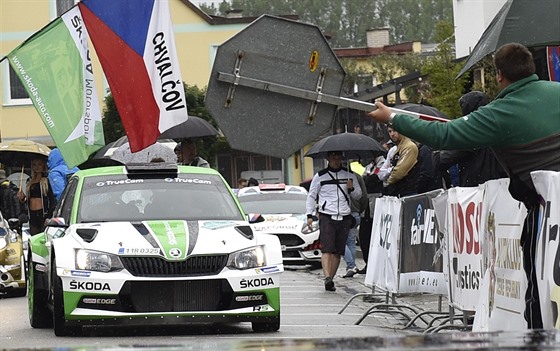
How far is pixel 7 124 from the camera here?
2085 inches

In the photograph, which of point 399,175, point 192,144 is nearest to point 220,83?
point 399,175

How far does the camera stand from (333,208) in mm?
18609

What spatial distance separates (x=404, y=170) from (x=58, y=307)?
5.62m

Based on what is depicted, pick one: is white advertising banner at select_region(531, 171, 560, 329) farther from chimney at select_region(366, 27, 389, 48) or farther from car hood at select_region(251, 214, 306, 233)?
chimney at select_region(366, 27, 389, 48)

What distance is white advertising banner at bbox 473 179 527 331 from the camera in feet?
29.0

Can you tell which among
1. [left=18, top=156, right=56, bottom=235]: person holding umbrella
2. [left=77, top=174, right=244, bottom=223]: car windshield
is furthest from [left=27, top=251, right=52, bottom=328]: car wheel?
[left=18, top=156, right=56, bottom=235]: person holding umbrella

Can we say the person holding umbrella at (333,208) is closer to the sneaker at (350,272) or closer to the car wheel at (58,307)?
the sneaker at (350,272)

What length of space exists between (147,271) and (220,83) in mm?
4105

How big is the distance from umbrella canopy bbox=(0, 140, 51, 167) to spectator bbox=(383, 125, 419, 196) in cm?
716

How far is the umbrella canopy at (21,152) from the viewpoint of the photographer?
2277 centimetres

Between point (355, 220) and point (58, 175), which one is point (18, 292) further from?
point (355, 220)

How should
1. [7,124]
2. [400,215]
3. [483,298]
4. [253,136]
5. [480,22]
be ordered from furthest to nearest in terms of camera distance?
[7,124]
[480,22]
[400,215]
[483,298]
[253,136]

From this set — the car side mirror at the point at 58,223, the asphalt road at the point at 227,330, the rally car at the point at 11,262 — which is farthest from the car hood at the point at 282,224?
the car side mirror at the point at 58,223

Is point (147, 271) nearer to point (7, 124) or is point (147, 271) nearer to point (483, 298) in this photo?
point (483, 298)
